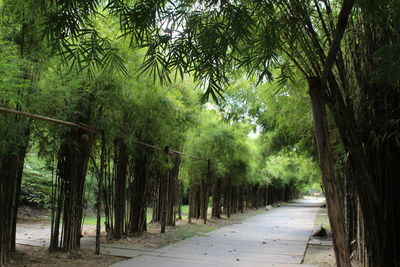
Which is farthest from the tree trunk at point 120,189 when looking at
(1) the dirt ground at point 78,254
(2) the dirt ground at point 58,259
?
(2) the dirt ground at point 58,259

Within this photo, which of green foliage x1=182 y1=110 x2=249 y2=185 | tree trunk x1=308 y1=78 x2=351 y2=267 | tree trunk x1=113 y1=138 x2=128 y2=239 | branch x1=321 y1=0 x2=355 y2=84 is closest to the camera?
branch x1=321 y1=0 x2=355 y2=84

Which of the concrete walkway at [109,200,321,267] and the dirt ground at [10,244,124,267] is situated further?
the concrete walkway at [109,200,321,267]

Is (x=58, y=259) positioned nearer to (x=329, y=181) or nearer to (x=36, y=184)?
(x=329, y=181)

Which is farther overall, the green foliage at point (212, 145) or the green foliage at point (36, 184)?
the green foliage at point (36, 184)

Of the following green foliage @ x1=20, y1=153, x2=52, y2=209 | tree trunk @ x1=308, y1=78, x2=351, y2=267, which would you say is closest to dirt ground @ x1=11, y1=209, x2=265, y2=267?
tree trunk @ x1=308, y1=78, x2=351, y2=267

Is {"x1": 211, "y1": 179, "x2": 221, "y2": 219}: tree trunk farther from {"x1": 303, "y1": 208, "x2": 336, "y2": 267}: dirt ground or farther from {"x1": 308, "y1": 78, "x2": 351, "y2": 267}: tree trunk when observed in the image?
{"x1": 308, "y1": 78, "x2": 351, "y2": 267}: tree trunk

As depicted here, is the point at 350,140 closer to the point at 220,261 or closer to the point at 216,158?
the point at 220,261

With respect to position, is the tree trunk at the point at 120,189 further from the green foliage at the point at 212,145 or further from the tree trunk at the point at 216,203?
the tree trunk at the point at 216,203

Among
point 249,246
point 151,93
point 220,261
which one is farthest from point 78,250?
point 249,246

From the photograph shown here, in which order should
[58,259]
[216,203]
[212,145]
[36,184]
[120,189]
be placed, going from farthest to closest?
[216,203], [36,184], [212,145], [120,189], [58,259]

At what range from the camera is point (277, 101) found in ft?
18.4

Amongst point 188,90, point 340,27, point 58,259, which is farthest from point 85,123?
point 340,27

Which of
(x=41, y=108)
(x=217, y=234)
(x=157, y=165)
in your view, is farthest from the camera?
(x=217, y=234)

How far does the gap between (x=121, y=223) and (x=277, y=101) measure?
3558mm
